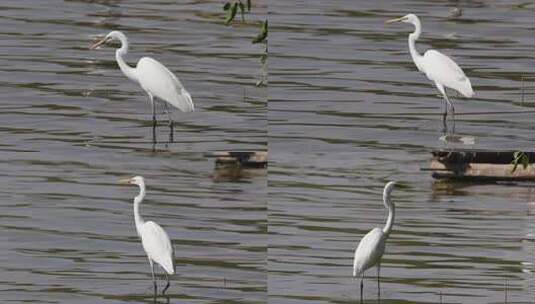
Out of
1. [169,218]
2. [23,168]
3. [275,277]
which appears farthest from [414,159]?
[23,168]

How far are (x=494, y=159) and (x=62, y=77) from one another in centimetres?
215

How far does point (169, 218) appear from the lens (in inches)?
274

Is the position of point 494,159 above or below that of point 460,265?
above

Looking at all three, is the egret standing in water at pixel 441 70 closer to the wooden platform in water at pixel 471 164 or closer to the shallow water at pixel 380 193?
the shallow water at pixel 380 193

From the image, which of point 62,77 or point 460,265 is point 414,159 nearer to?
point 460,265

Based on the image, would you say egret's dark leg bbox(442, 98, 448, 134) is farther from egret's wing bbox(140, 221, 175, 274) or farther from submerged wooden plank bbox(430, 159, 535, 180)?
egret's wing bbox(140, 221, 175, 274)

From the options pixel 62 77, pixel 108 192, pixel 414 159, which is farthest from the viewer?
pixel 62 77

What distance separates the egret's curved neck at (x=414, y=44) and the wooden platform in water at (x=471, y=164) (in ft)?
1.53

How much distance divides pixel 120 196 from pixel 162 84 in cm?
53

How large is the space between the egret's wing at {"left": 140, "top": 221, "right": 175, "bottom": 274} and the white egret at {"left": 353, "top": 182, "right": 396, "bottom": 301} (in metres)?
0.79

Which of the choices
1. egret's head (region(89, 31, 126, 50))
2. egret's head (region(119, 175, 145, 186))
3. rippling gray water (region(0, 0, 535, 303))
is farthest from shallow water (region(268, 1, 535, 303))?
egret's head (region(89, 31, 126, 50))

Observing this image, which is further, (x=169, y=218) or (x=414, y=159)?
(x=169, y=218)

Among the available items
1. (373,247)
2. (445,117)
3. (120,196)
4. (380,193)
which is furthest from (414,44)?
(120,196)

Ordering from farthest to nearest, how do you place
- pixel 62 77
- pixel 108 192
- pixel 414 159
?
pixel 62 77, pixel 108 192, pixel 414 159
